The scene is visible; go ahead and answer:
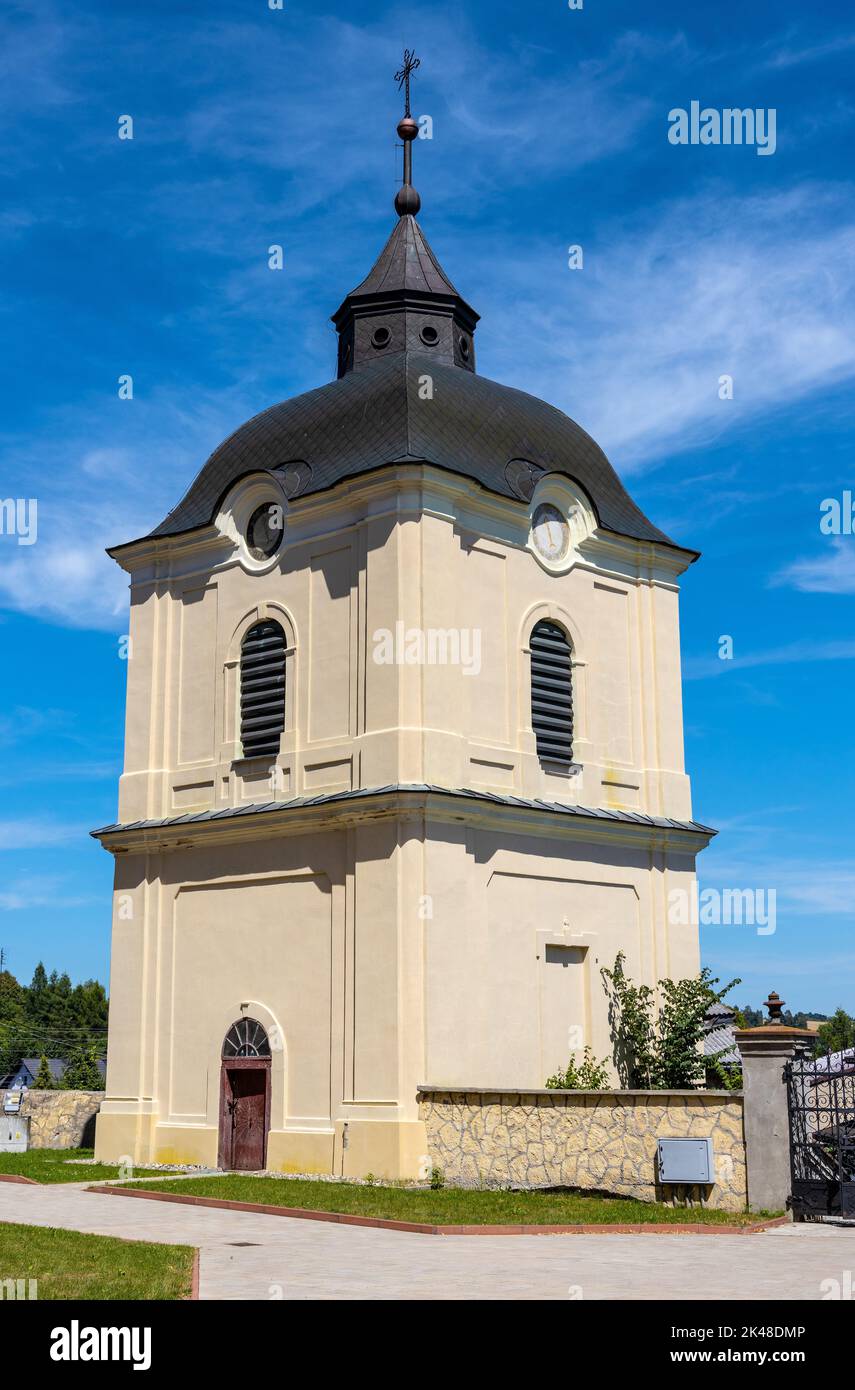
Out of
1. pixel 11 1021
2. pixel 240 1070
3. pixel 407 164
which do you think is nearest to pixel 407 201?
pixel 407 164

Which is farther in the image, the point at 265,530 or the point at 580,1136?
the point at 265,530

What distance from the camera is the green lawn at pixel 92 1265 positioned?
10586 millimetres

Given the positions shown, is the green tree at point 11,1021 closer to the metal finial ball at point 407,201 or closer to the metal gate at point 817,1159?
the metal finial ball at point 407,201

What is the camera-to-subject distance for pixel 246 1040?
77.7ft

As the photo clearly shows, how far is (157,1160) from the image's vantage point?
24.4 meters

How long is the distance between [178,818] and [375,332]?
33.4ft

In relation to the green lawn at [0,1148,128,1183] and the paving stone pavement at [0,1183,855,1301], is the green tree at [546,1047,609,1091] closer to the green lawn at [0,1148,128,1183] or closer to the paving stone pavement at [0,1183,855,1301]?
the paving stone pavement at [0,1183,855,1301]

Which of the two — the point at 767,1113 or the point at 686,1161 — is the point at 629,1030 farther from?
the point at 767,1113

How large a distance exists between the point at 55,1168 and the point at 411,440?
42.6ft

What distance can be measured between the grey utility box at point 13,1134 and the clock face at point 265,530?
12153mm

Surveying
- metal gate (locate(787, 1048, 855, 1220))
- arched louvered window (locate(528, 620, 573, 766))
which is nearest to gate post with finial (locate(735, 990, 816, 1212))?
metal gate (locate(787, 1048, 855, 1220))

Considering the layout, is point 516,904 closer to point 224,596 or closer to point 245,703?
point 245,703

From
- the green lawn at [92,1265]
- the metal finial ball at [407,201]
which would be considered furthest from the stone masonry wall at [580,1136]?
the metal finial ball at [407,201]

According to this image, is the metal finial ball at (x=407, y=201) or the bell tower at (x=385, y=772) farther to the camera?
the metal finial ball at (x=407, y=201)
